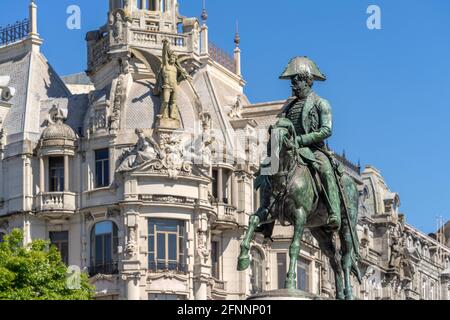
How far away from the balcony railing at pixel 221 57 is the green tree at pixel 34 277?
111ft

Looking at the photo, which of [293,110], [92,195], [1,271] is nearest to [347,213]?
[293,110]

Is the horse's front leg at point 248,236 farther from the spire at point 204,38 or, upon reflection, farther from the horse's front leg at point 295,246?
the spire at point 204,38

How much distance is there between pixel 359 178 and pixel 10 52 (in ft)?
101

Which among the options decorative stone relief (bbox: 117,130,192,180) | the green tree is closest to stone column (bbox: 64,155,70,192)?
decorative stone relief (bbox: 117,130,192,180)

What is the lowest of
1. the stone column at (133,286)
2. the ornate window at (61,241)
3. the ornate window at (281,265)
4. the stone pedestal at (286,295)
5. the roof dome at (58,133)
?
the stone pedestal at (286,295)

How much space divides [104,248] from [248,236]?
54111mm

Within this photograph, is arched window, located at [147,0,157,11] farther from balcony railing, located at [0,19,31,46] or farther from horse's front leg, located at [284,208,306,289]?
horse's front leg, located at [284,208,306,289]

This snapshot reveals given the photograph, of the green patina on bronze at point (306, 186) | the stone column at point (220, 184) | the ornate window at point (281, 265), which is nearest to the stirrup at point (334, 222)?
the green patina on bronze at point (306, 186)

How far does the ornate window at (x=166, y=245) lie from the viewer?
302 ft

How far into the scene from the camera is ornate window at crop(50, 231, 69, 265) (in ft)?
314

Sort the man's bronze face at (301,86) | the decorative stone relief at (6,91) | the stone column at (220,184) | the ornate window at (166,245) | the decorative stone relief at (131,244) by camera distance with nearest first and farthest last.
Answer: the man's bronze face at (301,86), the decorative stone relief at (131,244), the ornate window at (166,245), the stone column at (220,184), the decorative stone relief at (6,91)

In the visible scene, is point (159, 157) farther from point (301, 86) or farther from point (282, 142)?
point (282, 142)

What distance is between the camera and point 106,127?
96.0 m

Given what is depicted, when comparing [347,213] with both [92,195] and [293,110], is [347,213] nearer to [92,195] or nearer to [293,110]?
[293,110]
